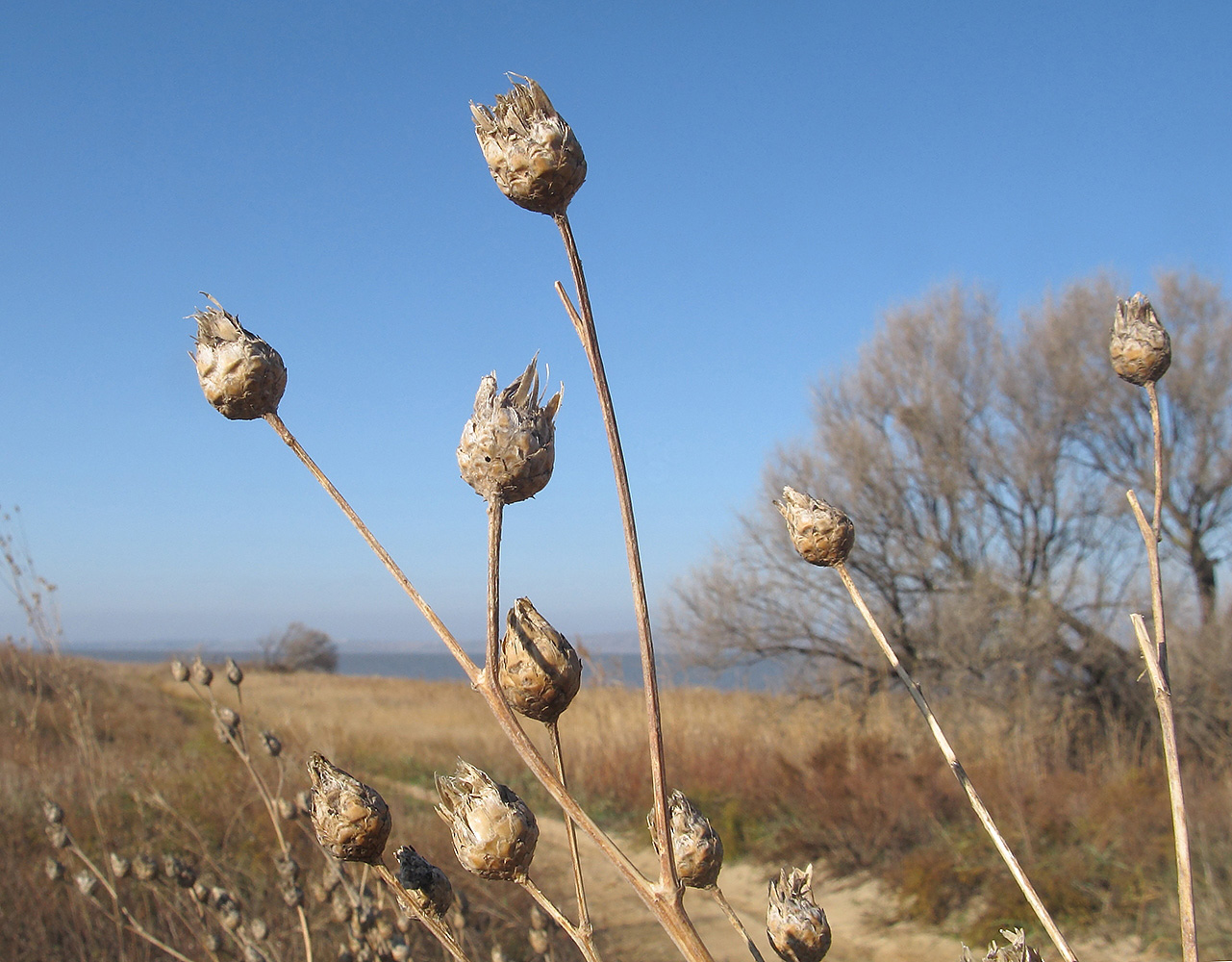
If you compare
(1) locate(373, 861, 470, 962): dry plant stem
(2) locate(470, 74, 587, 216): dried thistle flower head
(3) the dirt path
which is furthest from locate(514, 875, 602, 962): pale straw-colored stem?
(3) the dirt path

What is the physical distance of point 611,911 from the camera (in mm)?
6609

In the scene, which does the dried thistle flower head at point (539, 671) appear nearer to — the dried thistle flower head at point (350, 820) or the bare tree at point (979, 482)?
the dried thistle flower head at point (350, 820)

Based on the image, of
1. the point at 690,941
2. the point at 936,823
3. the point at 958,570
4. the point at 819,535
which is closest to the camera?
the point at 690,941

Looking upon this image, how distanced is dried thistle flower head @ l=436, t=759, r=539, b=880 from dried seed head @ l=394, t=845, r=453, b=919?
182 mm

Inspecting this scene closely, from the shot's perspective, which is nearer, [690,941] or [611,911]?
[690,941]

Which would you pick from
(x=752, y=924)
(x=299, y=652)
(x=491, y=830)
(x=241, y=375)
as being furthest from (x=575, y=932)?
(x=299, y=652)

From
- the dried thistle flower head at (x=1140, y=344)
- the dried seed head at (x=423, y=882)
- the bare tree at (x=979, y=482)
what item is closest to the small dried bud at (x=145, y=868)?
the dried seed head at (x=423, y=882)

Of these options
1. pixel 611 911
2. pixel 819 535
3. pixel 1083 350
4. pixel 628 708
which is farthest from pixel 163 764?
pixel 1083 350

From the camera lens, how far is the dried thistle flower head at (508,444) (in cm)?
59

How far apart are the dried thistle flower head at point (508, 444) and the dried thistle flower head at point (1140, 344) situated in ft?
2.43

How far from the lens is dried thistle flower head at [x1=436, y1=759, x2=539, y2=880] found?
1.99 feet

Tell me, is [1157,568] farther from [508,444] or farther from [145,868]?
[145,868]

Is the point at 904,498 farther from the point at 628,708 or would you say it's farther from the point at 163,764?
the point at 163,764

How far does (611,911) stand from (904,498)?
6.61 meters
